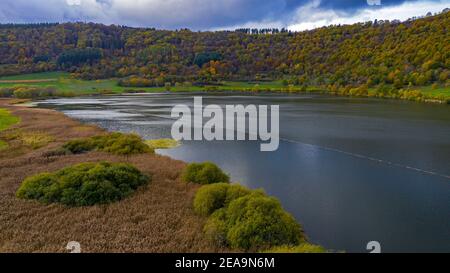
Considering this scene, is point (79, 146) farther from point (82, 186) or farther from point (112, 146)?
point (82, 186)

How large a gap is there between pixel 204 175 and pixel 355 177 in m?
10.8

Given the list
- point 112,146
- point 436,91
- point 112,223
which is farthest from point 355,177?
point 436,91

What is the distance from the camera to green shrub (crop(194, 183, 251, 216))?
17.2 meters

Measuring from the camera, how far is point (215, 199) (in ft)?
57.4

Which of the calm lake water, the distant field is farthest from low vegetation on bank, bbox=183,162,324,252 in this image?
the distant field

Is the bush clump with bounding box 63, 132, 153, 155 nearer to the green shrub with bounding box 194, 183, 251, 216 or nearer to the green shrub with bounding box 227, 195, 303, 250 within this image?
the green shrub with bounding box 194, 183, 251, 216

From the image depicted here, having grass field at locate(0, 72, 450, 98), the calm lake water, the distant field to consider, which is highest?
grass field at locate(0, 72, 450, 98)

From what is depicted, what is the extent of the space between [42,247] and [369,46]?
20209cm

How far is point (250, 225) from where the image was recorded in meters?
14.2

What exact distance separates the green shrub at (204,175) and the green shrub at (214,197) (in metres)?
4.37

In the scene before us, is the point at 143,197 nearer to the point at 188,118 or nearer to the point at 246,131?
the point at 246,131

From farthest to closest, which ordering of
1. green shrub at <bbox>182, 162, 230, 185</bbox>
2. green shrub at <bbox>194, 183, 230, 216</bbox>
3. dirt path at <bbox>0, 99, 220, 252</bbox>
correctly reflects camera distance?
green shrub at <bbox>182, 162, 230, 185</bbox>, green shrub at <bbox>194, 183, 230, 216</bbox>, dirt path at <bbox>0, 99, 220, 252</bbox>

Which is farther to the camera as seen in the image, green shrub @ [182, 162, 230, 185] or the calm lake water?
green shrub @ [182, 162, 230, 185]
